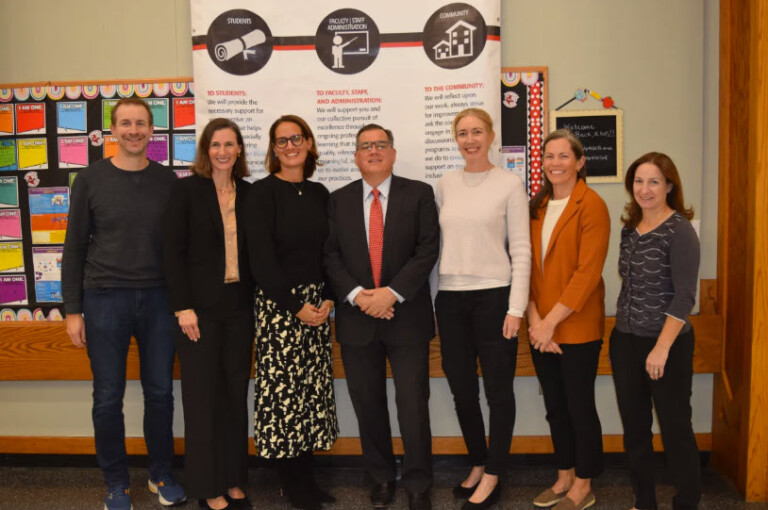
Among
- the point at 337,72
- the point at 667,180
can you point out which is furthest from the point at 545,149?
the point at 337,72

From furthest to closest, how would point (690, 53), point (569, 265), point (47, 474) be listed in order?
1. point (47, 474)
2. point (690, 53)
3. point (569, 265)

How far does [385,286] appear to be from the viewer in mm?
2367

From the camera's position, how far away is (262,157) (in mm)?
2963

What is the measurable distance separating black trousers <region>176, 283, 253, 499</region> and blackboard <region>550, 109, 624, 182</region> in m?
1.77

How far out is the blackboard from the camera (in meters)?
2.86

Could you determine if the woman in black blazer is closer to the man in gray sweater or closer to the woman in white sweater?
the man in gray sweater

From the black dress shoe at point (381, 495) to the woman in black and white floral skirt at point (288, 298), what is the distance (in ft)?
1.09

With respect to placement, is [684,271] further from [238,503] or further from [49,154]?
[49,154]

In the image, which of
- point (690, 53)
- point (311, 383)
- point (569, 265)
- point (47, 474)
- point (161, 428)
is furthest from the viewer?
point (47, 474)

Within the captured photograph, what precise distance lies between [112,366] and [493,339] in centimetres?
159

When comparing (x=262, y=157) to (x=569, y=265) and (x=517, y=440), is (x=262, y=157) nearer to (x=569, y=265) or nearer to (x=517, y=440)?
(x=569, y=265)

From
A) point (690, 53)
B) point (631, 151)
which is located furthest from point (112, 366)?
point (690, 53)

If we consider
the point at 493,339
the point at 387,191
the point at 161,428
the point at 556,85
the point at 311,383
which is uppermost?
the point at 556,85

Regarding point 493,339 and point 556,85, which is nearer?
point 493,339
